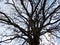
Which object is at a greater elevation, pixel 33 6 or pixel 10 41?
pixel 33 6

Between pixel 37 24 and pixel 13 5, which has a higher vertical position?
pixel 13 5

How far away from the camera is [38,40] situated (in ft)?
65.2

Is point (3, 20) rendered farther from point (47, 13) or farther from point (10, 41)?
point (47, 13)

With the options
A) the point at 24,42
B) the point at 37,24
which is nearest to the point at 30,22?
the point at 37,24

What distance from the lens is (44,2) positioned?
2006cm

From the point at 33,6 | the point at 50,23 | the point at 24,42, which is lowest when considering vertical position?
the point at 24,42

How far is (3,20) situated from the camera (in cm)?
2055

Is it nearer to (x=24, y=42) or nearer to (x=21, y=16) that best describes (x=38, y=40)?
(x=24, y=42)

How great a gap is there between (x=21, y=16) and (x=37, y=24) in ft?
6.05

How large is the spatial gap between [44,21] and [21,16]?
7.49 ft

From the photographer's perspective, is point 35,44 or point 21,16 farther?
point 21,16

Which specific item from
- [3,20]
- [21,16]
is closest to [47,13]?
[21,16]

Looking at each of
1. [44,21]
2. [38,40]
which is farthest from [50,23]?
[38,40]

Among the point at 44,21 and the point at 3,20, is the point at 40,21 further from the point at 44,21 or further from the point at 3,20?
the point at 3,20
